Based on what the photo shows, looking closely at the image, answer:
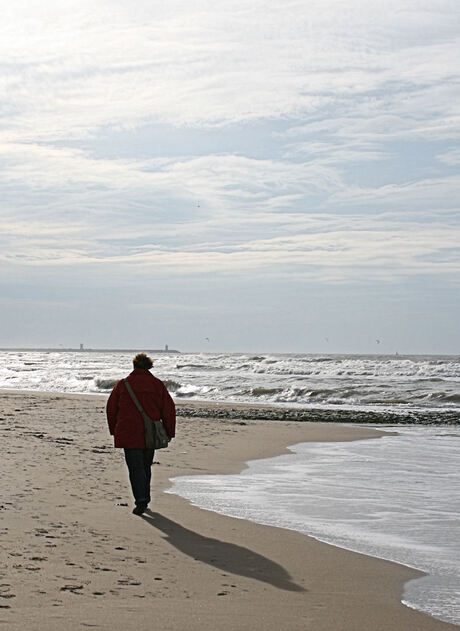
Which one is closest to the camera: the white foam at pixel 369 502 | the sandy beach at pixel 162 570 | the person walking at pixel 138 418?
the sandy beach at pixel 162 570

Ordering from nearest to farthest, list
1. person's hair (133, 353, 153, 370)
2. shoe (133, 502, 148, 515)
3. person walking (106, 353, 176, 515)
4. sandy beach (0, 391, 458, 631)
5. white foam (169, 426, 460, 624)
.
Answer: sandy beach (0, 391, 458, 631)
white foam (169, 426, 460, 624)
shoe (133, 502, 148, 515)
person walking (106, 353, 176, 515)
person's hair (133, 353, 153, 370)

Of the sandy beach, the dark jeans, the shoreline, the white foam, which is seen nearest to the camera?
the sandy beach

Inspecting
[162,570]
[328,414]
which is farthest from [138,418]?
[328,414]

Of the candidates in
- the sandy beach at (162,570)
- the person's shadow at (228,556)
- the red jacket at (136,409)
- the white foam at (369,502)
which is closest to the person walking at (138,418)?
the red jacket at (136,409)

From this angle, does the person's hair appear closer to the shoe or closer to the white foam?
the shoe

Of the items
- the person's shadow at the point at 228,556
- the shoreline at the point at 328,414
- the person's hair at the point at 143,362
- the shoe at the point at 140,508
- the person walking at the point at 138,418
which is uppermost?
the person's hair at the point at 143,362

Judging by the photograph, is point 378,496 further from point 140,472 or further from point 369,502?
point 140,472

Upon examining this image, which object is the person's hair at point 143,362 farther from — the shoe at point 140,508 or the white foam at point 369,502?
the white foam at point 369,502

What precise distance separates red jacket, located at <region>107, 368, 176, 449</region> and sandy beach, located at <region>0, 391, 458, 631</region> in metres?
0.72

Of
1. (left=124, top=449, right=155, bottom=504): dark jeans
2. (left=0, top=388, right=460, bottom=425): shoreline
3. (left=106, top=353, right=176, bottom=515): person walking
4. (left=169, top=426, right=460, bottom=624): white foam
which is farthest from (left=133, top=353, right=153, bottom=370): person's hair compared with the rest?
(left=0, top=388, right=460, bottom=425): shoreline

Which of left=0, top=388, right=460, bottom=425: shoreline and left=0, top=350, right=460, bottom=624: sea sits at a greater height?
left=0, top=388, right=460, bottom=425: shoreline

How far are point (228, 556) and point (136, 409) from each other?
2.23 metres

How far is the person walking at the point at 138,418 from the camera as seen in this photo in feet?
25.0

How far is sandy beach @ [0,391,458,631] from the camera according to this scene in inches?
172
